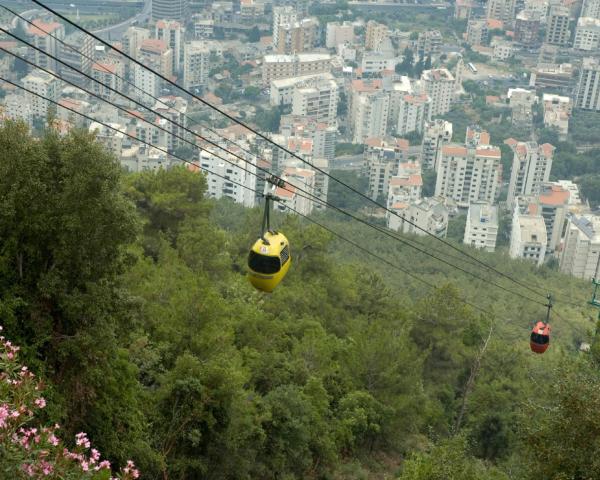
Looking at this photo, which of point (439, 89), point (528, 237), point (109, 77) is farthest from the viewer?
point (439, 89)

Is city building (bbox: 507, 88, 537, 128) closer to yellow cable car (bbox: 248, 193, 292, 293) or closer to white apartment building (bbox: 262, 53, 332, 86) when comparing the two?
white apartment building (bbox: 262, 53, 332, 86)

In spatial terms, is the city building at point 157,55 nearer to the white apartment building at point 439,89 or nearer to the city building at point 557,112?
the white apartment building at point 439,89

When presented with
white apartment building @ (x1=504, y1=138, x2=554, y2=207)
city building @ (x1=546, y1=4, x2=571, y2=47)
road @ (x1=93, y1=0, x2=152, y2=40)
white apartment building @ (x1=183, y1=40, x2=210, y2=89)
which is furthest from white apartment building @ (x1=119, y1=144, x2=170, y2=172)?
city building @ (x1=546, y1=4, x2=571, y2=47)

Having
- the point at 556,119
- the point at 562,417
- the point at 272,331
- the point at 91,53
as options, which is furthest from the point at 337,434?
the point at 91,53

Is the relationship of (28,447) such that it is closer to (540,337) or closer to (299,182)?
(540,337)

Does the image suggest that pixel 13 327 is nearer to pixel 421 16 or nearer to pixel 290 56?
pixel 290 56

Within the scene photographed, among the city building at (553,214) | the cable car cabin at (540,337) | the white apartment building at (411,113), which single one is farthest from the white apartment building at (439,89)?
the cable car cabin at (540,337)

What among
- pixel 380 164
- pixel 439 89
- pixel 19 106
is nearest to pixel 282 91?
pixel 439 89

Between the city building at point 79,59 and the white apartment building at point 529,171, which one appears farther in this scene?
the city building at point 79,59
